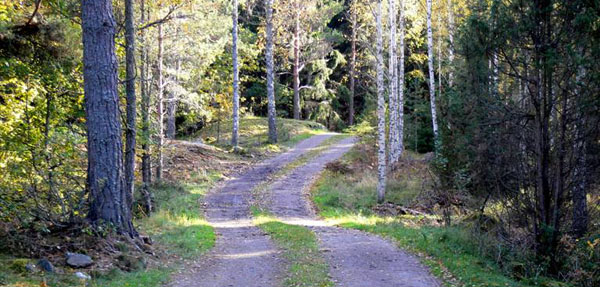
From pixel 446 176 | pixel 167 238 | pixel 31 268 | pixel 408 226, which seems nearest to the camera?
pixel 31 268

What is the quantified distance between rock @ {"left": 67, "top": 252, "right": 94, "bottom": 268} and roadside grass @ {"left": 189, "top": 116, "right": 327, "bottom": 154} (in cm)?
1855

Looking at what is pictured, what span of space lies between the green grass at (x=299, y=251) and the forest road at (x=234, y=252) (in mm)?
214

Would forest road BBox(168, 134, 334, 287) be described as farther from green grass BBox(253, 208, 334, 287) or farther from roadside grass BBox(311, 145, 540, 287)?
roadside grass BBox(311, 145, 540, 287)

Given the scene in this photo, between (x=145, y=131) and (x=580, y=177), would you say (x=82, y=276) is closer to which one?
(x=145, y=131)

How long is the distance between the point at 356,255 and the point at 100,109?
19.2ft

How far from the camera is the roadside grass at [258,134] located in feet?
94.0

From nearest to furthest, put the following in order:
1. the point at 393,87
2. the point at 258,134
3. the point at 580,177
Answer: the point at 580,177 → the point at 393,87 → the point at 258,134

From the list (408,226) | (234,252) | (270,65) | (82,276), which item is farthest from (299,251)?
(270,65)

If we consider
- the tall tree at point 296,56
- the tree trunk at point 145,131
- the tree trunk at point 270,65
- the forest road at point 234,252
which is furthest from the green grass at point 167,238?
the tall tree at point 296,56

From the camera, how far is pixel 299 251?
34.3ft

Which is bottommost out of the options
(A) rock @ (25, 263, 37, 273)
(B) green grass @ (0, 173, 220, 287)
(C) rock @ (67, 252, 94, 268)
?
(B) green grass @ (0, 173, 220, 287)

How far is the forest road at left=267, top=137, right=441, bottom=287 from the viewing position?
8.43m

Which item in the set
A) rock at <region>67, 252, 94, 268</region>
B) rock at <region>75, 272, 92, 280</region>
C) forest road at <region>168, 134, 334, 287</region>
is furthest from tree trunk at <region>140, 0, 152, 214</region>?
rock at <region>75, 272, 92, 280</region>

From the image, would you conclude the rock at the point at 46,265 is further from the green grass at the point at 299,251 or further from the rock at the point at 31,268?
the green grass at the point at 299,251
